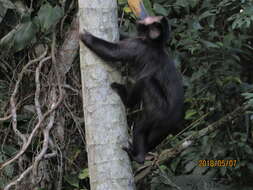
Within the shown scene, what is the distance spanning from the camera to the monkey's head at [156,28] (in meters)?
4.88

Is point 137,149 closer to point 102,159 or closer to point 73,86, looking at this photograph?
point 102,159

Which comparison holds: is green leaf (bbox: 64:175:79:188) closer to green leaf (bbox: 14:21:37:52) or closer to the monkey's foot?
green leaf (bbox: 14:21:37:52)

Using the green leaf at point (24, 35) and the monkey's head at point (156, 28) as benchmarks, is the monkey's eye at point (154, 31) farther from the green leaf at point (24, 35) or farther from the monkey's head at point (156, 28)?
the green leaf at point (24, 35)

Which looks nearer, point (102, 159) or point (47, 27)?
point (102, 159)

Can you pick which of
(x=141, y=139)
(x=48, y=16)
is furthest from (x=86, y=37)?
(x=48, y=16)

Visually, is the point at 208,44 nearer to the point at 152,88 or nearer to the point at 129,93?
the point at 152,88

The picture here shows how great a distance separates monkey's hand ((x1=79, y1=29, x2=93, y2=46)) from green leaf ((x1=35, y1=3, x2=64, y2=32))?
1.36 meters

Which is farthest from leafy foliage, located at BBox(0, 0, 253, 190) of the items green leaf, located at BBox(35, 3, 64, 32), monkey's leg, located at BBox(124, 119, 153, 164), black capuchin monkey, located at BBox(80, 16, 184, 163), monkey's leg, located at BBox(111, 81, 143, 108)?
monkey's leg, located at BBox(111, 81, 143, 108)

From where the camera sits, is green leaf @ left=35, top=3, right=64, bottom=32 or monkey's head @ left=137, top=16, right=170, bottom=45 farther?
green leaf @ left=35, top=3, right=64, bottom=32

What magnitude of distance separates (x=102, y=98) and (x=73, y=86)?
1775 millimetres

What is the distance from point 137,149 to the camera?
15.2ft

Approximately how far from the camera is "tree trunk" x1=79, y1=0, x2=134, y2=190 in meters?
3.92

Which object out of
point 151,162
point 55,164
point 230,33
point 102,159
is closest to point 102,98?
point 102,159

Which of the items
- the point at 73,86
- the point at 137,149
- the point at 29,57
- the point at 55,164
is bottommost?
the point at 55,164
